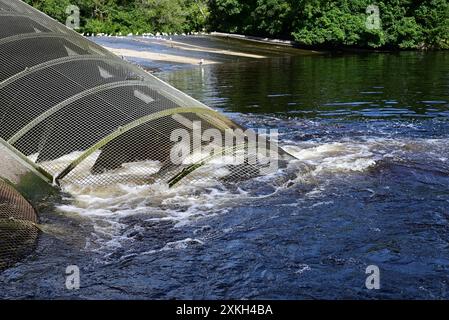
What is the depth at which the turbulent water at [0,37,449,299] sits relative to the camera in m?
9.15

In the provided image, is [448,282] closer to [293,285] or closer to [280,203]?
[293,285]

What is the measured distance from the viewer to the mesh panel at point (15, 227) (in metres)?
10.3

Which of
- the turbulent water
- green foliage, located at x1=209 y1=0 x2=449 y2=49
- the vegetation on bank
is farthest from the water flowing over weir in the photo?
the vegetation on bank

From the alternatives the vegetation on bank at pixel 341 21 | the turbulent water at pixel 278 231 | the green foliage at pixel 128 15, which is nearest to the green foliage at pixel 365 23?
the vegetation on bank at pixel 341 21

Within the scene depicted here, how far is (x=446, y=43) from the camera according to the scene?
206 feet

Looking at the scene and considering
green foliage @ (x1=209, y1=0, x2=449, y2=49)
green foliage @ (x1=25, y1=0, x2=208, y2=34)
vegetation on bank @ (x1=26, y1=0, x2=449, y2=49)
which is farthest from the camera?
green foliage @ (x1=25, y1=0, x2=208, y2=34)

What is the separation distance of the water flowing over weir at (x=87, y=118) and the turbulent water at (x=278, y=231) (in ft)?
2.45

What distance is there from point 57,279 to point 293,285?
13.6ft

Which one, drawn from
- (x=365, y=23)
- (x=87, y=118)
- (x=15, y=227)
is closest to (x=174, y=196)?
(x=87, y=118)

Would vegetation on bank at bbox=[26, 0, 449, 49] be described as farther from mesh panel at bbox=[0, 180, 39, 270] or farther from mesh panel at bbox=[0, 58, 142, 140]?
mesh panel at bbox=[0, 180, 39, 270]

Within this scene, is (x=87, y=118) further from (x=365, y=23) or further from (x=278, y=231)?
(x=365, y=23)

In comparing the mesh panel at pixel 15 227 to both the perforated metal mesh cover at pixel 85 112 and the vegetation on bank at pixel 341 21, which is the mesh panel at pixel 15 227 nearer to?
the perforated metal mesh cover at pixel 85 112

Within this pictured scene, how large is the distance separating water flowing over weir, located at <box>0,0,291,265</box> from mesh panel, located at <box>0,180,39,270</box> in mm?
103
